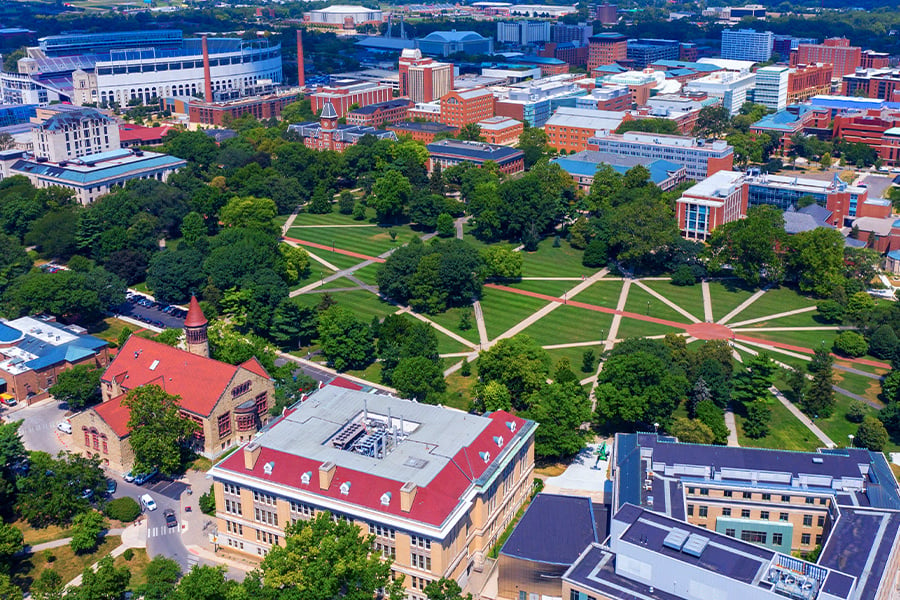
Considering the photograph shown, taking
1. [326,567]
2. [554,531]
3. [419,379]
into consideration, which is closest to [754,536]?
[554,531]

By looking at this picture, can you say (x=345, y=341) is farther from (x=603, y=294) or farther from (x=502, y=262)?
(x=603, y=294)

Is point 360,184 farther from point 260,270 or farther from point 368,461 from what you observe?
point 368,461

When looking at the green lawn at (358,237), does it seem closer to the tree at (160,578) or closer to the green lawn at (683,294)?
the green lawn at (683,294)

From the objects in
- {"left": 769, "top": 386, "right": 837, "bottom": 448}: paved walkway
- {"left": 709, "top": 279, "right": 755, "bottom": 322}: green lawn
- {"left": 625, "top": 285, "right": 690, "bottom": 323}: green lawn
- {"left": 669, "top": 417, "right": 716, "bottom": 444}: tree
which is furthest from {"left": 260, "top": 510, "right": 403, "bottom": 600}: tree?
{"left": 709, "top": 279, "right": 755, "bottom": 322}: green lawn

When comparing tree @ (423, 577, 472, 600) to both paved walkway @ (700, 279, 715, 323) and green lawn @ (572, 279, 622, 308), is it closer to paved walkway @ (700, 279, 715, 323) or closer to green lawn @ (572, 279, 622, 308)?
paved walkway @ (700, 279, 715, 323)

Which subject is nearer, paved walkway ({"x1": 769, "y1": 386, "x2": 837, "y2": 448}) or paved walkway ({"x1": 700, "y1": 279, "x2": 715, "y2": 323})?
paved walkway ({"x1": 769, "y1": 386, "x2": 837, "y2": 448})

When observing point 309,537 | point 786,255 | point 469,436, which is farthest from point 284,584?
point 786,255

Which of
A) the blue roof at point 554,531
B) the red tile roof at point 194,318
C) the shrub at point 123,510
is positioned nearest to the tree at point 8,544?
the shrub at point 123,510
